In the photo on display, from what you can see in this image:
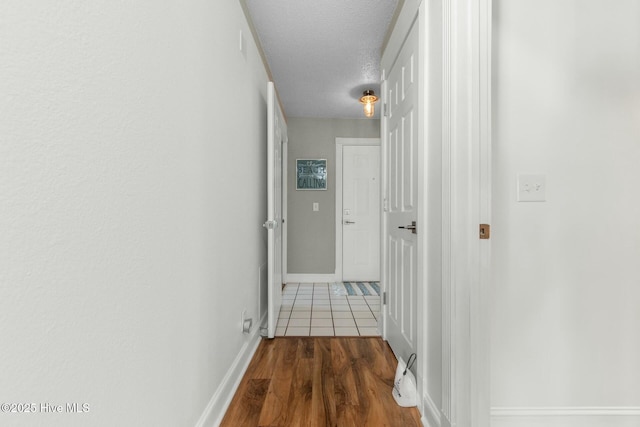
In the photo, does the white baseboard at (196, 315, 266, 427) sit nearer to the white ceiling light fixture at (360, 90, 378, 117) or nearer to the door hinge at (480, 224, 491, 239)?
the door hinge at (480, 224, 491, 239)

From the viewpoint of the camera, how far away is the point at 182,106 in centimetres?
117

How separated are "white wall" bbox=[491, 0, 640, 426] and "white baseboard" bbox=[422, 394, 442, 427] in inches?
9.6

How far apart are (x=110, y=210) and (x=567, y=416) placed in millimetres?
1857

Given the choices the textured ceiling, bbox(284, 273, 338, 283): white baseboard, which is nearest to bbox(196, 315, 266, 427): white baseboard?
the textured ceiling

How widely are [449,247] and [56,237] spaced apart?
1211 mm

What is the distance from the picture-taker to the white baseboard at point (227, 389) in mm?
1383

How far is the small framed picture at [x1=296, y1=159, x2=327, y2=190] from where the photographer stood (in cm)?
477

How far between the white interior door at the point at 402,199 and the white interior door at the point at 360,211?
225 centimetres

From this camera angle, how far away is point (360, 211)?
15.8ft

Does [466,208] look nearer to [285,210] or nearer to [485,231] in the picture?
[485,231]

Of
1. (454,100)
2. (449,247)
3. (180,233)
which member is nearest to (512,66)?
(454,100)

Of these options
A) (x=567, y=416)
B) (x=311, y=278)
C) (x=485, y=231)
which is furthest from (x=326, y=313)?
(x=485, y=231)

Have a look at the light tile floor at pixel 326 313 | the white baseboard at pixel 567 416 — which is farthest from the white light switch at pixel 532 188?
the light tile floor at pixel 326 313

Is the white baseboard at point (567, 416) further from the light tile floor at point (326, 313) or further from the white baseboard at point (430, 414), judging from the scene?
the light tile floor at point (326, 313)
